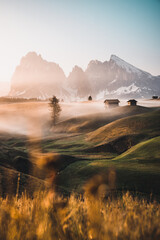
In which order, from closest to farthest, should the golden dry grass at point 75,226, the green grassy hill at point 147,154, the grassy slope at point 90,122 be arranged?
the golden dry grass at point 75,226 → the green grassy hill at point 147,154 → the grassy slope at point 90,122

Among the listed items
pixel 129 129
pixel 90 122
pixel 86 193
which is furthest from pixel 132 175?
pixel 90 122

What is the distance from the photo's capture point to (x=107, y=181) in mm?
19000

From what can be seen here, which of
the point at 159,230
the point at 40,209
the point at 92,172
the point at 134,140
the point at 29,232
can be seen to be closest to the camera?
the point at 159,230

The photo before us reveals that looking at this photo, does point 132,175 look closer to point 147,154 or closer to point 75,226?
point 147,154

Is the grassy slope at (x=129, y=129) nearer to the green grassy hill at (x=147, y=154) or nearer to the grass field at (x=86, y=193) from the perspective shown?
the grass field at (x=86, y=193)

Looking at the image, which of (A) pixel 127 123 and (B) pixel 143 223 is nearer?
(B) pixel 143 223

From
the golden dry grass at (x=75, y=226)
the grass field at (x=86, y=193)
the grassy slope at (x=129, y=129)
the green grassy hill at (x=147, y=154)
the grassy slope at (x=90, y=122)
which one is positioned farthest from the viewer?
the grassy slope at (x=90, y=122)

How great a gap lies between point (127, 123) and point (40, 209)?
6714 centimetres

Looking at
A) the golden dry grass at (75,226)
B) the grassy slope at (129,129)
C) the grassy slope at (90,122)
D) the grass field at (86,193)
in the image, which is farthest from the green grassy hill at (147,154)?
the grassy slope at (90,122)

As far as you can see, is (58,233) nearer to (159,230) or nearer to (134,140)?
(159,230)

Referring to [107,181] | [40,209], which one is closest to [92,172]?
[107,181]

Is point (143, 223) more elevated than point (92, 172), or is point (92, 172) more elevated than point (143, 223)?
point (143, 223)

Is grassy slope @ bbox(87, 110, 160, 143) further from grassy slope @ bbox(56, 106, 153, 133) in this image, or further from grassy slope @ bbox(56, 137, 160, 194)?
grassy slope @ bbox(56, 137, 160, 194)

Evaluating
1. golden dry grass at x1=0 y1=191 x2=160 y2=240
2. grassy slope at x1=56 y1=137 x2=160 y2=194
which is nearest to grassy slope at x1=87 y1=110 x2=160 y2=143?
grassy slope at x1=56 y1=137 x2=160 y2=194
